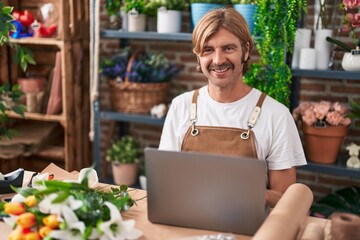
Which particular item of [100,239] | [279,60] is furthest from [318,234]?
[279,60]

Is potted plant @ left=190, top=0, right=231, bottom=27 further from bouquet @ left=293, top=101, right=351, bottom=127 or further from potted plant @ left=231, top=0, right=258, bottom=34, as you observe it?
bouquet @ left=293, top=101, right=351, bottom=127

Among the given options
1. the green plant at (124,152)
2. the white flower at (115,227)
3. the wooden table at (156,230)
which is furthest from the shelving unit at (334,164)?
the white flower at (115,227)

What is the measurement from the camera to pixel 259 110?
6.25 ft

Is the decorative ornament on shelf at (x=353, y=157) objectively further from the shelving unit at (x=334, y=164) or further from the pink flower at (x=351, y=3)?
the pink flower at (x=351, y=3)

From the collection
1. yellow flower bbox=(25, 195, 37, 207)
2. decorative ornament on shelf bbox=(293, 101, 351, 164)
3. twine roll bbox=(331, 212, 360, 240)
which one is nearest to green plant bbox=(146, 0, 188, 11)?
decorative ornament on shelf bbox=(293, 101, 351, 164)

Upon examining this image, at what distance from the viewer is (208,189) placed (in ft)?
4.03

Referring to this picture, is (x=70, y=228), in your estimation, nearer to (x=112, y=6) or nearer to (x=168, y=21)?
(x=168, y=21)

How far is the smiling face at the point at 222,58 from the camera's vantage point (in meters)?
1.82

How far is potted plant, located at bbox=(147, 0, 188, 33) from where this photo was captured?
295cm

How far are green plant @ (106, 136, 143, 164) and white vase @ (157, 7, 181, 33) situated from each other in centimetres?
76

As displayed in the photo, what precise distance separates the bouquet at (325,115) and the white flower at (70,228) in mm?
1791

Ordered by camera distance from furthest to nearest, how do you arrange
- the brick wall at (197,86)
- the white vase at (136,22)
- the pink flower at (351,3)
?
the white vase at (136,22)
the brick wall at (197,86)
the pink flower at (351,3)

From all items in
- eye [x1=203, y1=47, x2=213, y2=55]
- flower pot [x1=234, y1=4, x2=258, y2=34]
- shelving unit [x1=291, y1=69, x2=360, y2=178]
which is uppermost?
flower pot [x1=234, y1=4, x2=258, y2=34]

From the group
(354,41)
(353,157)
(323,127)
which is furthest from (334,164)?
(354,41)
